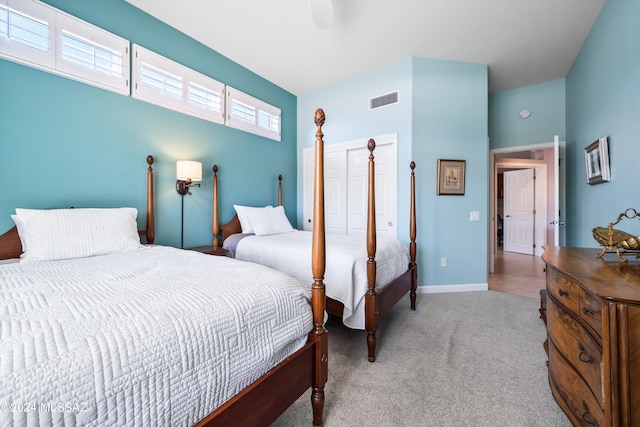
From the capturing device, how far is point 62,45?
204cm

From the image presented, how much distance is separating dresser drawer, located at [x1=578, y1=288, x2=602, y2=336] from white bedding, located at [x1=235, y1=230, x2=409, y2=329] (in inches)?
43.8

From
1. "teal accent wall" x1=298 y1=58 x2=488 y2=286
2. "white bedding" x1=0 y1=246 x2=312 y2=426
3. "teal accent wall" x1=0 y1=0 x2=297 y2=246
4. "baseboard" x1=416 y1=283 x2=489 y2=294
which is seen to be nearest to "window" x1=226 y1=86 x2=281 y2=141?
"teal accent wall" x1=0 y1=0 x2=297 y2=246

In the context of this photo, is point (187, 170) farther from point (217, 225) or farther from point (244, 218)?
point (244, 218)

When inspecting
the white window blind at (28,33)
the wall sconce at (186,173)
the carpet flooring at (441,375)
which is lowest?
the carpet flooring at (441,375)

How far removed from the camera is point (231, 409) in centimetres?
84

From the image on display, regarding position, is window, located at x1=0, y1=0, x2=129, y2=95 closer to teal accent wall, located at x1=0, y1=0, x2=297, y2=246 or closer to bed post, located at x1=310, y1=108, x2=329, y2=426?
teal accent wall, located at x1=0, y1=0, x2=297, y2=246

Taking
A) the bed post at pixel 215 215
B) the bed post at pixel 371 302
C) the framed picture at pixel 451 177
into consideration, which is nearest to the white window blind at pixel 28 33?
the bed post at pixel 215 215

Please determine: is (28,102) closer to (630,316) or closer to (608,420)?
(630,316)

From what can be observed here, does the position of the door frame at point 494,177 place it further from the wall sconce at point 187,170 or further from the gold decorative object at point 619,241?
the wall sconce at point 187,170

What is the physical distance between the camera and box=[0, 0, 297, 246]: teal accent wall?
188 cm

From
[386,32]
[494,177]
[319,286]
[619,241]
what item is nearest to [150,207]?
[319,286]

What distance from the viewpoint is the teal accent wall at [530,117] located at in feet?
12.4

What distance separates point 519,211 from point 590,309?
20.8ft

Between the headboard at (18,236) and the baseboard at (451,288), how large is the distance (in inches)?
127
